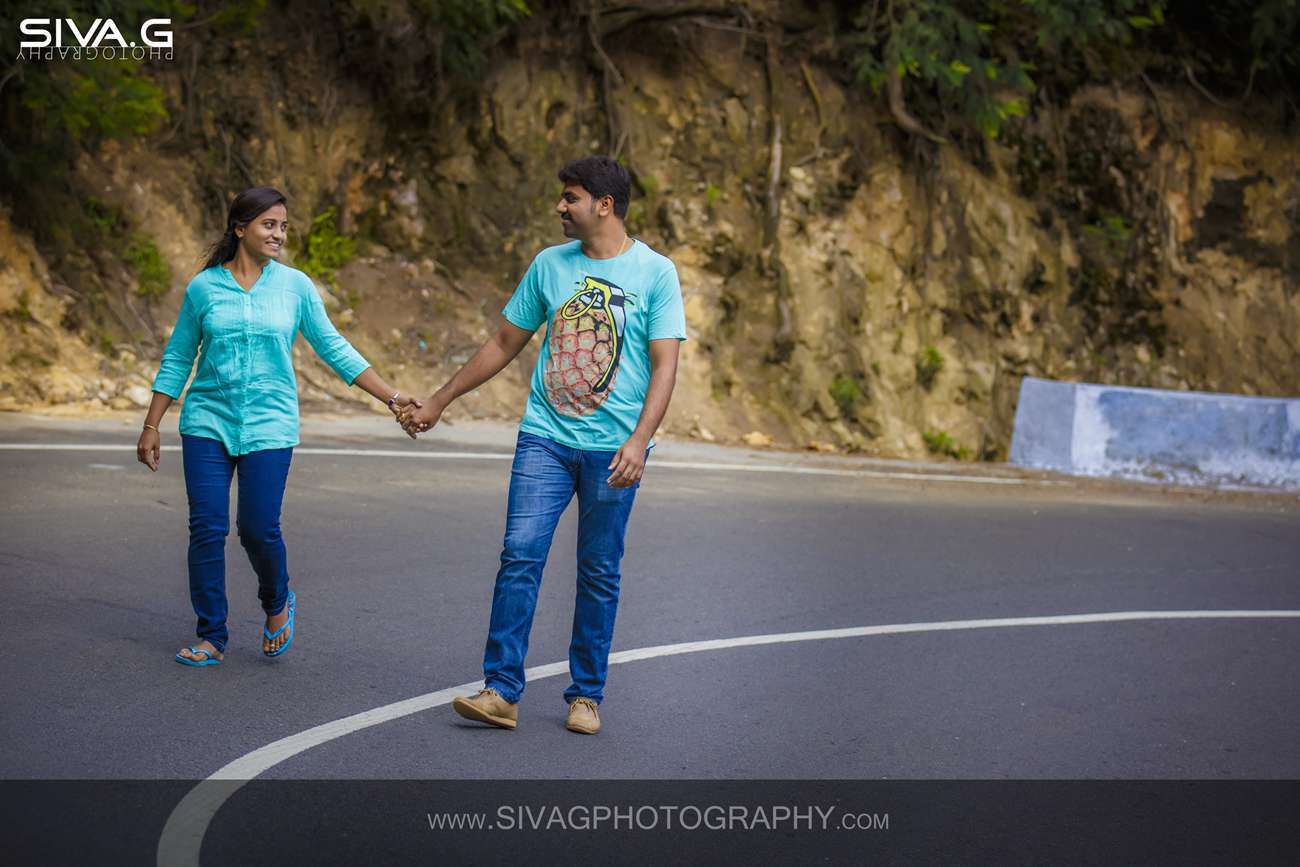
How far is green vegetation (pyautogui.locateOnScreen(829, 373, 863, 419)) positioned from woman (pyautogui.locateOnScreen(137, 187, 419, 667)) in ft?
49.2

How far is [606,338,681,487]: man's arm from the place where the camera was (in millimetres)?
5684

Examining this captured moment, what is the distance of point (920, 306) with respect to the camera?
74.2 ft

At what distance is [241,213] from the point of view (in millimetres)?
6391

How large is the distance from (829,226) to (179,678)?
55.3ft

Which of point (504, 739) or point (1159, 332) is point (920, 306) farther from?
point (504, 739)

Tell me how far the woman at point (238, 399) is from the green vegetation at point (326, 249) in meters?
13.5

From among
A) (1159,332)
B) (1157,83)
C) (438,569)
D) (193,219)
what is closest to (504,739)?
(438,569)

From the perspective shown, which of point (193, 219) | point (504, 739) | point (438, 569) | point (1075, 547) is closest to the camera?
point (504, 739)

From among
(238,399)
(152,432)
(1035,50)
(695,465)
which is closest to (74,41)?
(695,465)

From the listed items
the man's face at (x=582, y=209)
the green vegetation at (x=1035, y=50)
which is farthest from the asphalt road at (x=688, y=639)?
the green vegetation at (x=1035, y=50)

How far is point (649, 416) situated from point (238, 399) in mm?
1721

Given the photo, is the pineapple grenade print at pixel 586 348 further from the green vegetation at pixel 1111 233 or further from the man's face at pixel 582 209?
the green vegetation at pixel 1111 233

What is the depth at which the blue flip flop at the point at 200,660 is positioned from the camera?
21.2 feet

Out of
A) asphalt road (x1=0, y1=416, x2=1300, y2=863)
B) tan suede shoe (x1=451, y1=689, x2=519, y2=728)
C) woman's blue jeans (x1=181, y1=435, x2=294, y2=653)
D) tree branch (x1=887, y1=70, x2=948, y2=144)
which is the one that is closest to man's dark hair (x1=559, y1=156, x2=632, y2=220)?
woman's blue jeans (x1=181, y1=435, x2=294, y2=653)
